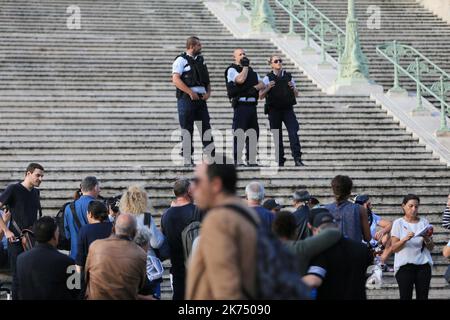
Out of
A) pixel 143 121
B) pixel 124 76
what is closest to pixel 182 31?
pixel 124 76

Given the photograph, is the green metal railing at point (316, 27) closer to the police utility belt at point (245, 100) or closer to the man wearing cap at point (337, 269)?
the police utility belt at point (245, 100)

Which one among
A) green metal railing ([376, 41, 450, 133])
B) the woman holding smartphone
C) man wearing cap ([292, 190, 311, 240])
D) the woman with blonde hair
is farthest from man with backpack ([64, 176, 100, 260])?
green metal railing ([376, 41, 450, 133])

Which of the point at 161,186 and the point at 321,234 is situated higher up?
the point at 161,186

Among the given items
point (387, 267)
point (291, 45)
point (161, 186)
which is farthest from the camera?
point (291, 45)

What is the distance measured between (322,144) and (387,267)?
4.60m

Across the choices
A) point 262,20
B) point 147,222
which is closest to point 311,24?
point 262,20

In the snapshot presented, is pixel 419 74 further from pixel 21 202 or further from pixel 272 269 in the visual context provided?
pixel 272 269

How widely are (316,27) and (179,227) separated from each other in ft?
47.3

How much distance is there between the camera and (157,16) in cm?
2566

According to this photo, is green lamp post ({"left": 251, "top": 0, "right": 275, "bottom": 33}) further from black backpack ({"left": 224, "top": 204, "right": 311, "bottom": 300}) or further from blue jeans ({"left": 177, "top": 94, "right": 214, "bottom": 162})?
black backpack ({"left": 224, "top": 204, "right": 311, "bottom": 300})

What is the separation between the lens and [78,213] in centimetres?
1053

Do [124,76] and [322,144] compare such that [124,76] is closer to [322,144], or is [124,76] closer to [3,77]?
[3,77]

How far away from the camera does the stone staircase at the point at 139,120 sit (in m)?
14.5

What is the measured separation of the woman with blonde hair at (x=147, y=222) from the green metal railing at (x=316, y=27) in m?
12.2
